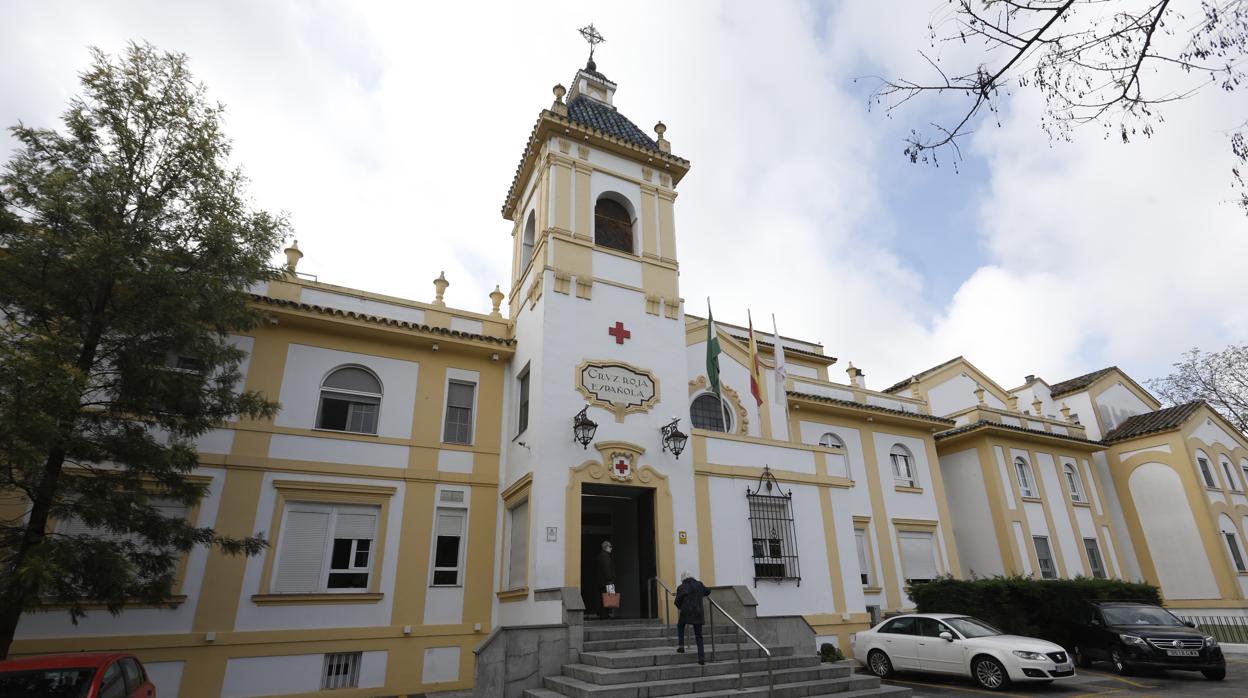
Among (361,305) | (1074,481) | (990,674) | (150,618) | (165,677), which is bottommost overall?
(990,674)

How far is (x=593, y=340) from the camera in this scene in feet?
44.8

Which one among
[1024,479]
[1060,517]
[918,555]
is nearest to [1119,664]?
[918,555]

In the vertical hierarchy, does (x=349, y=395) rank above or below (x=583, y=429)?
above

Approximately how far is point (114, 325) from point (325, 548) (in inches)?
225

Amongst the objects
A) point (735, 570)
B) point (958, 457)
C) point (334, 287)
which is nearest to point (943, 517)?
point (958, 457)

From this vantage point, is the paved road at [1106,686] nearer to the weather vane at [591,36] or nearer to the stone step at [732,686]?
the stone step at [732,686]

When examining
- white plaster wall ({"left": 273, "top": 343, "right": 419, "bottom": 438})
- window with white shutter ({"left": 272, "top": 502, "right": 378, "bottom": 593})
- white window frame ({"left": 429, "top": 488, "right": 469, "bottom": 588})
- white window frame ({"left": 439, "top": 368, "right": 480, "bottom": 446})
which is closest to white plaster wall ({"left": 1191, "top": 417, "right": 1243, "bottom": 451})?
white window frame ({"left": 439, "top": 368, "right": 480, "bottom": 446})

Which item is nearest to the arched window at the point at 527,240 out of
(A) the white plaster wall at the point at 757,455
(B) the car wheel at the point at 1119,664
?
(A) the white plaster wall at the point at 757,455

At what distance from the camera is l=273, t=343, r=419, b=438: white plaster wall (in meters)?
13.0

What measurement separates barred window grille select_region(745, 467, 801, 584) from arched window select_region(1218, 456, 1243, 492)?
75.3 feet

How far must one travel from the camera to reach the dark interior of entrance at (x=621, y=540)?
42.5 feet

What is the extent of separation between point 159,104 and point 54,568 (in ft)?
22.5

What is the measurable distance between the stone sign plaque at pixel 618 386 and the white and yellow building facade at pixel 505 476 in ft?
0.17

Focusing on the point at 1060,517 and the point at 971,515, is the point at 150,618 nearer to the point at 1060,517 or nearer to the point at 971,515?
the point at 971,515
